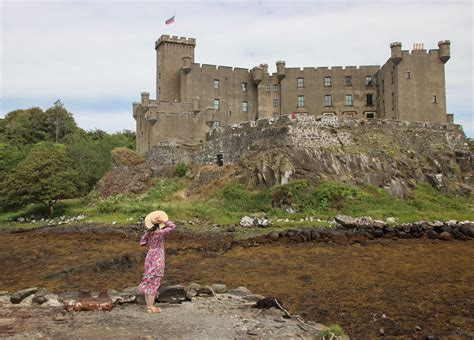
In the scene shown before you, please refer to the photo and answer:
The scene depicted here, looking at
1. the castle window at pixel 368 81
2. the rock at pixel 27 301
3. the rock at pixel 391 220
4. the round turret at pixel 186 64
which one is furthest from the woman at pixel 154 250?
the castle window at pixel 368 81

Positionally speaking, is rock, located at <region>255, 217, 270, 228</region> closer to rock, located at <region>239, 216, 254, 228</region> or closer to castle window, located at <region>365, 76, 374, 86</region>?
rock, located at <region>239, 216, 254, 228</region>

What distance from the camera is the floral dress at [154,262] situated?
440 inches

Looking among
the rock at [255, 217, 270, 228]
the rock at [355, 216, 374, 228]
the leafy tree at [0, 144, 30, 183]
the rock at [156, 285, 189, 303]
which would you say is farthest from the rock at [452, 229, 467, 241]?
the leafy tree at [0, 144, 30, 183]

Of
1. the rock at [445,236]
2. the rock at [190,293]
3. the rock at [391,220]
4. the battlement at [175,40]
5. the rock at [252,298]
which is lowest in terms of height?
the rock at [445,236]

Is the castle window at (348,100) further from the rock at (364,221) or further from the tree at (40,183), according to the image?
the tree at (40,183)

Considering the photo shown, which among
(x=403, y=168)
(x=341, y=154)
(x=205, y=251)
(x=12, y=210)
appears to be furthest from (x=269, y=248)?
(x=12, y=210)

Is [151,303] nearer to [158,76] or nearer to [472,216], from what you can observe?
[472,216]

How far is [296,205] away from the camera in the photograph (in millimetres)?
31656

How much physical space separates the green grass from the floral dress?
16.7 m

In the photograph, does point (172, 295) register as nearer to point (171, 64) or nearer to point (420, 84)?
point (420, 84)

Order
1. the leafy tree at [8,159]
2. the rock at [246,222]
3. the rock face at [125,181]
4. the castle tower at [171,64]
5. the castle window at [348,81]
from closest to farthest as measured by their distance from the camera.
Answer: the rock at [246,222], the rock face at [125,181], the leafy tree at [8,159], the castle tower at [171,64], the castle window at [348,81]

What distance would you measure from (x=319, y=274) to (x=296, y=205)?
14796mm

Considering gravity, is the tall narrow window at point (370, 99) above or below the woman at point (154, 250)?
above

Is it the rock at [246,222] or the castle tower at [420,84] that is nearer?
the rock at [246,222]
